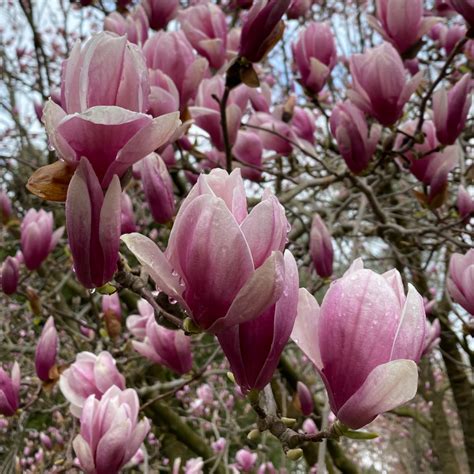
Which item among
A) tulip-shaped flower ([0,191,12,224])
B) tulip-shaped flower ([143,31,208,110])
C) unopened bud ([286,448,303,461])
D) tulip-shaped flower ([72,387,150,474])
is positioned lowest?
tulip-shaped flower ([0,191,12,224])

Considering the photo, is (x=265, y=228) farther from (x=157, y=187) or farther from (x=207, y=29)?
(x=207, y=29)

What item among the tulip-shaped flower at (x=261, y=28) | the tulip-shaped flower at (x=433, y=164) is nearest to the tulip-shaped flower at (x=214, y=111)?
the tulip-shaped flower at (x=261, y=28)

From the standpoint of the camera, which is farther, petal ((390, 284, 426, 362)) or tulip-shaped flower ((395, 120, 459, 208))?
tulip-shaped flower ((395, 120, 459, 208))

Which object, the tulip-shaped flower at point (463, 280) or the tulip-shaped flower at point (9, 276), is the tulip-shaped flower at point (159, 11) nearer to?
the tulip-shaped flower at point (9, 276)

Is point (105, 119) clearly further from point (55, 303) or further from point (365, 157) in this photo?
point (55, 303)

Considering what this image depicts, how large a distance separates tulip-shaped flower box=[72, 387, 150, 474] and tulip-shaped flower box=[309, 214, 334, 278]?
53 centimetres

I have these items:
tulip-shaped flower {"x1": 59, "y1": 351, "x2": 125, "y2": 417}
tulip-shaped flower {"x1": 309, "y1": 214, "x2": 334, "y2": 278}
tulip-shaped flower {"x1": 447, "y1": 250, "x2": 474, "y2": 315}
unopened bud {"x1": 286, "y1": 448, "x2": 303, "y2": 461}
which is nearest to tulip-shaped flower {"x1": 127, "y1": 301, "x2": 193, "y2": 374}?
tulip-shaped flower {"x1": 59, "y1": 351, "x2": 125, "y2": 417}

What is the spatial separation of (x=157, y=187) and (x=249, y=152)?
0.65 m

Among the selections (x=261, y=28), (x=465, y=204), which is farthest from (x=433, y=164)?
(x=261, y=28)

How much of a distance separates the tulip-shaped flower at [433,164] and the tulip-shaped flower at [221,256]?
927 millimetres

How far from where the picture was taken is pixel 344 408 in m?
0.49

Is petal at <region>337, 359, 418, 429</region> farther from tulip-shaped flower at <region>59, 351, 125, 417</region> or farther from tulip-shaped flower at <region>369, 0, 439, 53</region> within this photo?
tulip-shaped flower at <region>369, 0, 439, 53</region>

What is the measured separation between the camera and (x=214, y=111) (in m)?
1.21

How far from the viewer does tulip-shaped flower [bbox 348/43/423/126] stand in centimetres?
110
